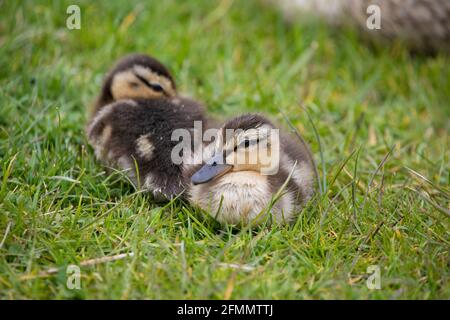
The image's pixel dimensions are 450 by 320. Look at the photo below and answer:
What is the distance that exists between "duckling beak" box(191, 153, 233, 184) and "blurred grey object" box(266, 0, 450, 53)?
191cm

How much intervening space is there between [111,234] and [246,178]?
511 millimetres

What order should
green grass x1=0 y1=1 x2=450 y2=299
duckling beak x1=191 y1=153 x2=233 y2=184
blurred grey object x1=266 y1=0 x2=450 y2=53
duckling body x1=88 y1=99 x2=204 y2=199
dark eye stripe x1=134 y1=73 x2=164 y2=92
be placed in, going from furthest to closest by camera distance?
blurred grey object x1=266 y1=0 x2=450 y2=53
dark eye stripe x1=134 y1=73 x2=164 y2=92
duckling body x1=88 y1=99 x2=204 y2=199
duckling beak x1=191 y1=153 x2=233 y2=184
green grass x1=0 y1=1 x2=450 y2=299

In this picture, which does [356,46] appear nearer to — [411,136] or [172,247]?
[411,136]

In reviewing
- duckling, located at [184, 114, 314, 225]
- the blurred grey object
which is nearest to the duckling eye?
duckling, located at [184, 114, 314, 225]

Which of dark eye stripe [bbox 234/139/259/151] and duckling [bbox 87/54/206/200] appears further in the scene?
duckling [bbox 87/54/206/200]

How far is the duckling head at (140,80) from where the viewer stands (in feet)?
8.49

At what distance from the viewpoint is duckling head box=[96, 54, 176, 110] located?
259 cm

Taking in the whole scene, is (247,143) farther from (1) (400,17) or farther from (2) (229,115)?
(1) (400,17)

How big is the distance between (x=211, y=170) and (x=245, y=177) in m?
0.13

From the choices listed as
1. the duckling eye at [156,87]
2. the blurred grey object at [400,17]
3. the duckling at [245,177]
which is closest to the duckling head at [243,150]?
the duckling at [245,177]

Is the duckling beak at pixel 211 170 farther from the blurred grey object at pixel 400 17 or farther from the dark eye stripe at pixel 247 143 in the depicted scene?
the blurred grey object at pixel 400 17

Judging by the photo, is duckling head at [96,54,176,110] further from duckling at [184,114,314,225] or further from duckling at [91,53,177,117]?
duckling at [184,114,314,225]

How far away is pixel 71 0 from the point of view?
3512 millimetres
